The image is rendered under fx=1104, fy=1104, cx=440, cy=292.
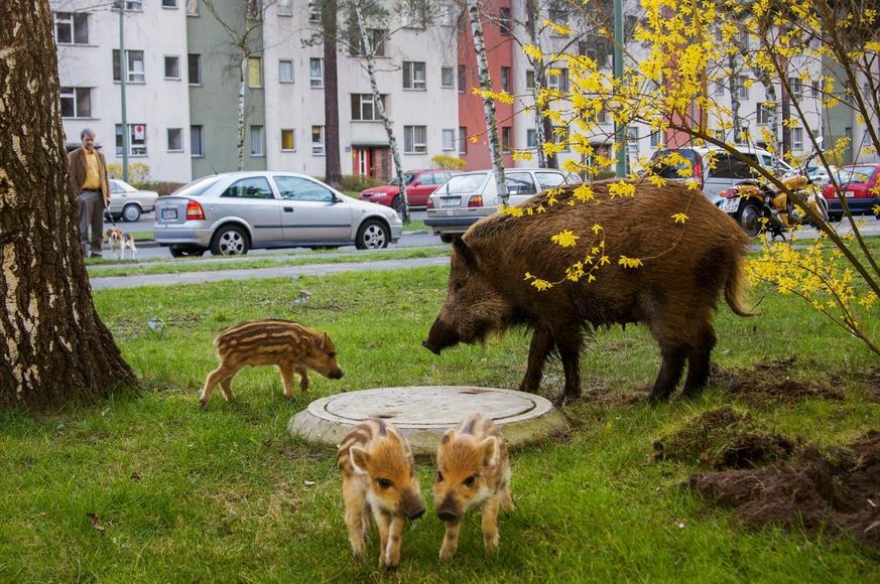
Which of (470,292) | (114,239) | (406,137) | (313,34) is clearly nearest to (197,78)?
(313,34)

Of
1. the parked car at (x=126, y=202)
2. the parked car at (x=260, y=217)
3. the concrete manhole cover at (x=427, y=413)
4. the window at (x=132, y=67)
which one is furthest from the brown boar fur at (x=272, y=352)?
the window at (x=132, y=67)

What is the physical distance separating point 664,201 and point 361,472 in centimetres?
389

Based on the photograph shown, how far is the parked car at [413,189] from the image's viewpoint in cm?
4588

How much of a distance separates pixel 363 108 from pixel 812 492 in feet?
193

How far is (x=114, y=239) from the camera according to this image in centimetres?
2289

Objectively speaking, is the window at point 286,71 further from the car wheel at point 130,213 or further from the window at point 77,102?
the car wheel at point 130,213

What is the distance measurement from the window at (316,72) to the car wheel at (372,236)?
37.6 metres

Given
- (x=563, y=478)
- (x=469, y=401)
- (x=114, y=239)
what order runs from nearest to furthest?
(x=563, y=478) → (x=469, y=401) → (x=114, y=239)

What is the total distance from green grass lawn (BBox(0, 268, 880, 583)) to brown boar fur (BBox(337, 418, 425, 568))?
0.40 feet

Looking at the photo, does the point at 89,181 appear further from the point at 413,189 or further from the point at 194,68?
the point at 194,68

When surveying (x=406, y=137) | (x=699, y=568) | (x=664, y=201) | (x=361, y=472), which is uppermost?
(x=406, y=137)

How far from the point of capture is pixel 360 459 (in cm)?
470

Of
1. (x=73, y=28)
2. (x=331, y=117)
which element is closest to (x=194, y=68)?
(x=73, y=28)

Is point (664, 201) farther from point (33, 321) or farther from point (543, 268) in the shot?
point (33, 321)
